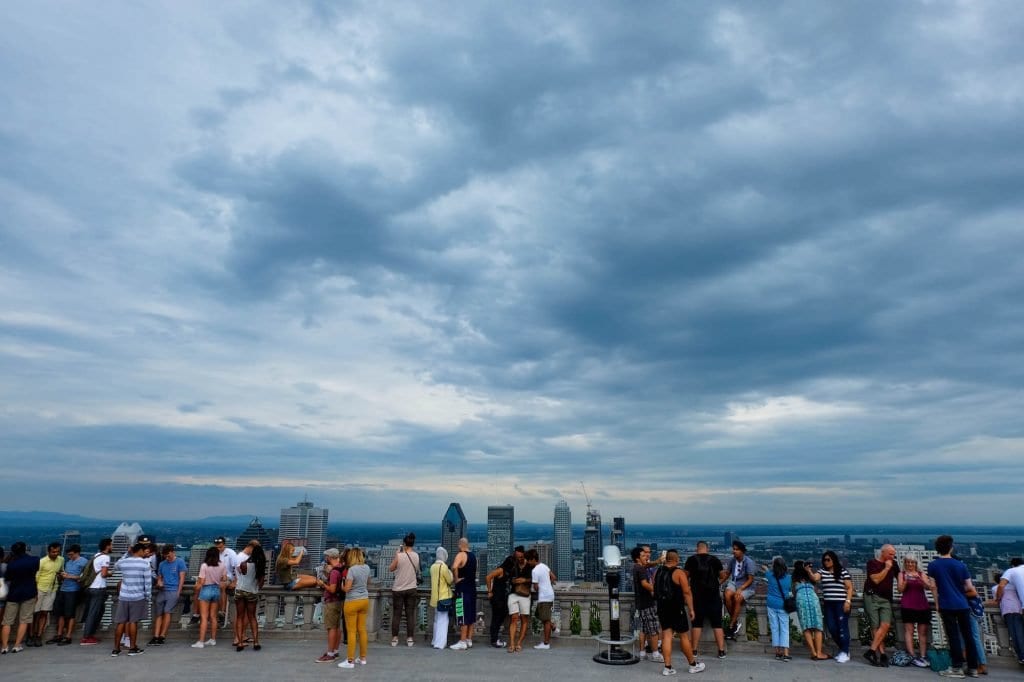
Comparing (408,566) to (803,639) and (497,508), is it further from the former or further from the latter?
(497,508)

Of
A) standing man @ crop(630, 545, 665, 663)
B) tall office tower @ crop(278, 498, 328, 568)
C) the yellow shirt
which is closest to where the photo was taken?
standing man @ crop(630, 545, 665, 663)

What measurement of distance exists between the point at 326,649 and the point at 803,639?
9388mm

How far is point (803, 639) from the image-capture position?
38.6 ft

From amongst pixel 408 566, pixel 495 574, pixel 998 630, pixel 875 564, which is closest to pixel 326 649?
pixel 408 566

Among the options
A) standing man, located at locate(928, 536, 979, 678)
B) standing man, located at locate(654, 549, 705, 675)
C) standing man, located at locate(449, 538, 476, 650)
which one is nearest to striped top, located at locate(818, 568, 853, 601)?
standing man, located at locate(928, 536, 979, 678)

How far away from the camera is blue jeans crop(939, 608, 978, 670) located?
397 inches

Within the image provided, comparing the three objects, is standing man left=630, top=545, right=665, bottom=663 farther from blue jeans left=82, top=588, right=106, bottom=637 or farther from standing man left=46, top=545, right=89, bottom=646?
standing man left=46, top=545, right=89, bottom=646

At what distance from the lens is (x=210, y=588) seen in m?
11.8

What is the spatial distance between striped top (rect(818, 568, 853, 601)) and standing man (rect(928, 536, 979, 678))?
1.43 metres

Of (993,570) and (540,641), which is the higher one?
(993,570)

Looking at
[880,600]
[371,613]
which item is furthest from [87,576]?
[880,600]

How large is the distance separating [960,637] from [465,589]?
877cm

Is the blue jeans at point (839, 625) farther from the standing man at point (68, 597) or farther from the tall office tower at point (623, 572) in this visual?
the standing man at point (68, 597)

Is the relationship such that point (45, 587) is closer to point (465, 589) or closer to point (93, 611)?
point (93, 611)
